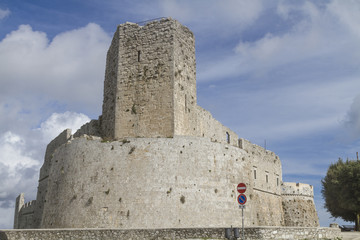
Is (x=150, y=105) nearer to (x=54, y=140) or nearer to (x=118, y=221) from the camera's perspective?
(x=118, y=221)

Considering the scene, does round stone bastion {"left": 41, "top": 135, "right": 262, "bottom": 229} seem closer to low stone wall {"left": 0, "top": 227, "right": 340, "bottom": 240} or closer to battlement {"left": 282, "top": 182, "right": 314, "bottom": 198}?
low stone wall {"left": 0, "top": 227, "right": 340, "bottom": 240}

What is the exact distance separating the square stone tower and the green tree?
58.7 ft

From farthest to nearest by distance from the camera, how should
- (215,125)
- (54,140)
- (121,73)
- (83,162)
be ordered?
(54,140) → (215,125) → (121,73) → (83,162)

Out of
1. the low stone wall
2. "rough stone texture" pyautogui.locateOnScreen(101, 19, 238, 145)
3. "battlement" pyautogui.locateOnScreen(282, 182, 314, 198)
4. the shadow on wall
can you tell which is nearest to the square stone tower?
"rough stone texture" pyautogui.locateOnScreen(101, 19, 238, 145)

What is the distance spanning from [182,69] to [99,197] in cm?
995

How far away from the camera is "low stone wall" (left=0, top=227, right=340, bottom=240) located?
16625 millimetres

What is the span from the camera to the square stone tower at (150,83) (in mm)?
24688

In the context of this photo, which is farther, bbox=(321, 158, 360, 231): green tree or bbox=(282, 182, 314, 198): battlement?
bbox=(282, 182, 314, 198): battlement

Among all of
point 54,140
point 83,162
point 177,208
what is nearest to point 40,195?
point 54,140

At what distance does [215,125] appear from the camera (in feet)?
110

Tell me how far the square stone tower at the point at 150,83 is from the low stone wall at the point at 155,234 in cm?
819

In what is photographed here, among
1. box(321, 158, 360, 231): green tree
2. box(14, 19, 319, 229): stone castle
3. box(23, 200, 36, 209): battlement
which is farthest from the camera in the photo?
box(23, 200, 36, 209): battlement

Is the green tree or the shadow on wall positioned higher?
the green tree

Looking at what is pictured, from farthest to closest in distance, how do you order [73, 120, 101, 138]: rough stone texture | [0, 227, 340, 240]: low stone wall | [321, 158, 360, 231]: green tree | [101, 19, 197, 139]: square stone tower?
[321, 158, 360, 231]: green tree
[73, 120, 101, 138]: rough stone texture
[101, 19, 197, 139]: square stone tower
[0, 227, 340, 240]: low stone wall
